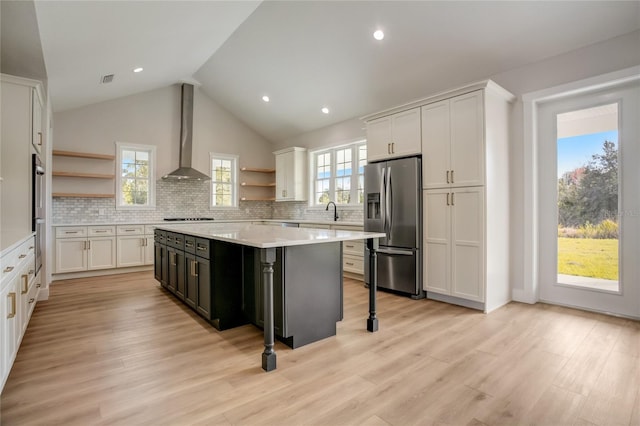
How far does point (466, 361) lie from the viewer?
2414mm

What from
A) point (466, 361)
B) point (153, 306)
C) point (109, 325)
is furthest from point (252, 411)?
point (153, 306)

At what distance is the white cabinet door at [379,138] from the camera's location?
4.54 meters

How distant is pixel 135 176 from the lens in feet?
21.2

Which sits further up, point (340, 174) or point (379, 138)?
point (379, 138)

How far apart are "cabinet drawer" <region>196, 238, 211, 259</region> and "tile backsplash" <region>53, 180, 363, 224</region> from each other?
3.33 metres

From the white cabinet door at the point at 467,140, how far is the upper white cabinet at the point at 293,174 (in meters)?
3.86

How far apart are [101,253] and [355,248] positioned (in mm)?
4302

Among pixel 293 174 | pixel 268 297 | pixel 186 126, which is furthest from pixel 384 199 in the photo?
pixel 186 126

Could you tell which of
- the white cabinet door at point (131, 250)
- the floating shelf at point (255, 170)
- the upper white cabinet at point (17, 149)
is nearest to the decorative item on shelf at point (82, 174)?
the white cabinet door at point (131, 250)

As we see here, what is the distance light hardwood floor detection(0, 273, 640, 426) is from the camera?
5.91 ft

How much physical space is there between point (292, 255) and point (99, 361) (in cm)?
162

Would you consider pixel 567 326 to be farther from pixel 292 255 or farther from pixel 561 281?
pixel 292 255

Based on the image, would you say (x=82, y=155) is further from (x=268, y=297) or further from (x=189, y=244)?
(x=268, y=297)

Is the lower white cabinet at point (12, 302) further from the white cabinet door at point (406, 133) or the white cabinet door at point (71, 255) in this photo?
the white cabinet door at point (406, 133)
